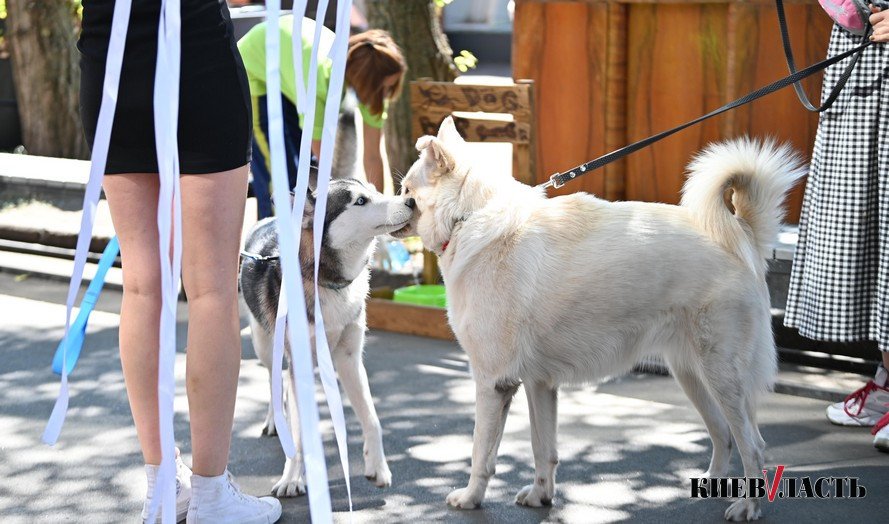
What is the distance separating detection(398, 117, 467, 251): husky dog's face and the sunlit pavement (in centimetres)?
105


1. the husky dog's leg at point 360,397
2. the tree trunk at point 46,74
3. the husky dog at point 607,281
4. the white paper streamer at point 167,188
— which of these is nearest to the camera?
the white paper streamer at point 167,188

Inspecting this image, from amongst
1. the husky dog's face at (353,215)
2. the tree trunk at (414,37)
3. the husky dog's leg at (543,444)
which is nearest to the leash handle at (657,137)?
the husky dog's face at (353,215)

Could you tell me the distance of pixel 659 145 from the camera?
691cm

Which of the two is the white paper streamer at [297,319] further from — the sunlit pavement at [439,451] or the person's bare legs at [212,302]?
the sunlit pavement at [439,451]

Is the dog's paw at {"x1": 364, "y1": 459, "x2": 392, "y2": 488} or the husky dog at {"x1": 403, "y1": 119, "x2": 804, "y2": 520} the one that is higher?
the husky dog at {"x1": 403, "y1": 119, "x2": 804, "y2": 520}

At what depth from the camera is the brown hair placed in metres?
6.20

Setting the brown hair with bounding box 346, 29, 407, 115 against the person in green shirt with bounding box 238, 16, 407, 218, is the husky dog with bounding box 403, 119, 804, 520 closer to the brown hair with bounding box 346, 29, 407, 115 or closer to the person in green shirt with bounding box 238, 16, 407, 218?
the person in green shirt with bounding box 238, 16, 407, 218

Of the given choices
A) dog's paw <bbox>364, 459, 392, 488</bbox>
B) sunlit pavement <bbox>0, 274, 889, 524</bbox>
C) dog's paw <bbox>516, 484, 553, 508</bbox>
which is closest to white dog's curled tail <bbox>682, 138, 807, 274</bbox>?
sunlit pavement <bbox>0, 274, 889, 524</bbox>

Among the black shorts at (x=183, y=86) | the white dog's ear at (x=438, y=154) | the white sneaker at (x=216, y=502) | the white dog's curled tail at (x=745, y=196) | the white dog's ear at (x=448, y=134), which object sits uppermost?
the black shorts at (x=183, y=86)

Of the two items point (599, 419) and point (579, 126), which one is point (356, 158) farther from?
point (599, 419)

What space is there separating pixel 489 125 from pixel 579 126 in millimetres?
1339

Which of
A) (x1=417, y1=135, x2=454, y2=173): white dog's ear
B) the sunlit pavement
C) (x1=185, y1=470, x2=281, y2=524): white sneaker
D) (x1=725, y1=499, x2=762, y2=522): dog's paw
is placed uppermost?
(x1=417, y1=135, x2=454, y2=173): white dog's ear

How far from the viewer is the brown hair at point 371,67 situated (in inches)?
244

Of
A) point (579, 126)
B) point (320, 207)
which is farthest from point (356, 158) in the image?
point (320, 207)
